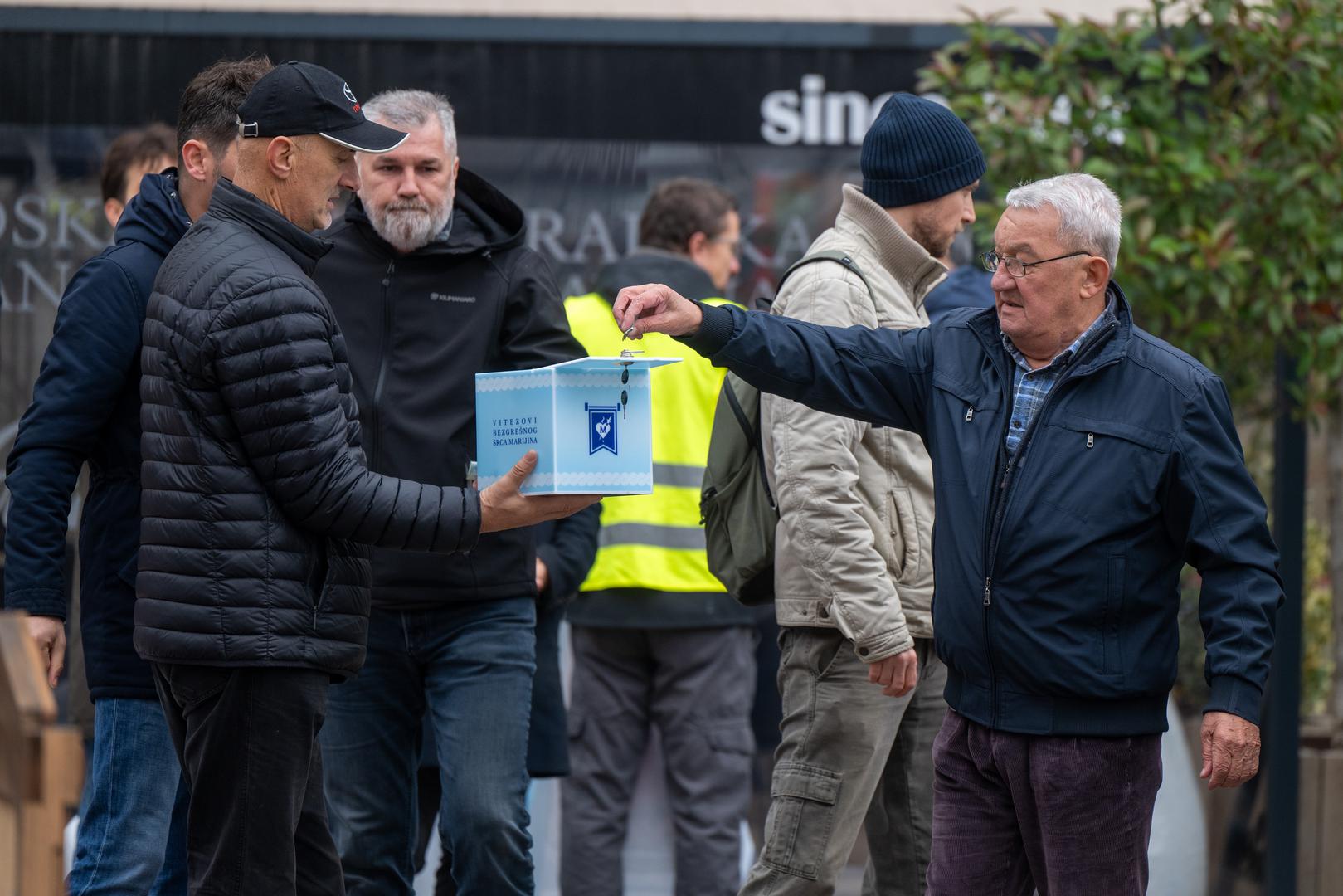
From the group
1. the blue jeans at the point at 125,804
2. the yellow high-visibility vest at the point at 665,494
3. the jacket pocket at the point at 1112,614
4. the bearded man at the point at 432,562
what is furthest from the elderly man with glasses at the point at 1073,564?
the yellow high-visibility vest at the point at 665,494

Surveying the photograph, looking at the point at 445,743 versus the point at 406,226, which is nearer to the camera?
the point at 445,743

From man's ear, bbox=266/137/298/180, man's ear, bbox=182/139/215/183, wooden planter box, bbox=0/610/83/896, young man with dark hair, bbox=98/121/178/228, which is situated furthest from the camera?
young man with dark hair, bbox=98/121/178/228

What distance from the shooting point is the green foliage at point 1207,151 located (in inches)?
223

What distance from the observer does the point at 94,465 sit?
3807 millimetres

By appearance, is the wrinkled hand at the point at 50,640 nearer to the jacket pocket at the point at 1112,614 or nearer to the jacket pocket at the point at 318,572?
the jacket pocket at the point at 318,572

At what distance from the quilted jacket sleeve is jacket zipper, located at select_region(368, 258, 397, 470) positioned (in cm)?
80

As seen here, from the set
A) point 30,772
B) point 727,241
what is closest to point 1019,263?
point 30,772

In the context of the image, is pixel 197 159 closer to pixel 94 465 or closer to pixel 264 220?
pixel 264 220

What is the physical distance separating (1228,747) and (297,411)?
1.84 m

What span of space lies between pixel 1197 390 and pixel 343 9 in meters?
4.43

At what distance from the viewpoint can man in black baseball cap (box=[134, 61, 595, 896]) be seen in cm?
319

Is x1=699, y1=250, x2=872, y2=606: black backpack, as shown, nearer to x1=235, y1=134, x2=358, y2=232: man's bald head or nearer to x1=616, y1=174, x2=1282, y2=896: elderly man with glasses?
x1=616, y1=174, x2=1282, y2=896: elderly man with glasses

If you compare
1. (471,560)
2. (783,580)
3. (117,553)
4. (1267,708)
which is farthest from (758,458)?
(1267,708)

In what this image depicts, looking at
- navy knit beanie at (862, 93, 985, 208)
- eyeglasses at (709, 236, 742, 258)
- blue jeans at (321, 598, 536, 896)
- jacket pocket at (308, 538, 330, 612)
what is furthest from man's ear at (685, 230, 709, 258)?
jacket pocket at (308, 538, 330, 612)
